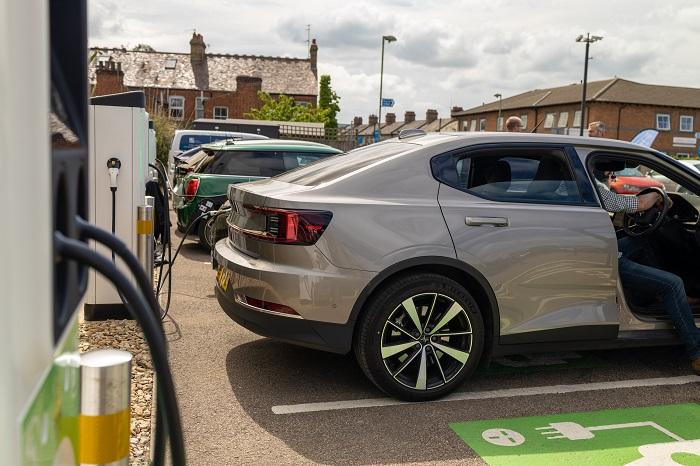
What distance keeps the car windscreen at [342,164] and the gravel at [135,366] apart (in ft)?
4.61

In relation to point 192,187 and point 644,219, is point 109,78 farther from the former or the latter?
point 644,219

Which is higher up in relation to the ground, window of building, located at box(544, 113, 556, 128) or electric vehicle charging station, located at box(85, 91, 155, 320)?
window of building, located at box(544, 113, 556, 128)

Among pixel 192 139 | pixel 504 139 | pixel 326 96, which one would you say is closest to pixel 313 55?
pixel 326 96

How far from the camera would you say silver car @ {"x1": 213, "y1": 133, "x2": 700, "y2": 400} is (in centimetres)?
429

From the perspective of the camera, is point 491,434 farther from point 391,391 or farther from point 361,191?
point 361,191

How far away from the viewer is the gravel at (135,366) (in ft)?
12.3

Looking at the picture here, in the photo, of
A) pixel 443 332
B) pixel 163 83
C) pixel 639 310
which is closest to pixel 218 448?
pixel 443 332

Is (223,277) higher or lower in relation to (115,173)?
lower

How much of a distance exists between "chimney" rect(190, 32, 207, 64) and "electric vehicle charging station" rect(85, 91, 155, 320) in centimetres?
5013

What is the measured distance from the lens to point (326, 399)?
454 cm

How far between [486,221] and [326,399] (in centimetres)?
146

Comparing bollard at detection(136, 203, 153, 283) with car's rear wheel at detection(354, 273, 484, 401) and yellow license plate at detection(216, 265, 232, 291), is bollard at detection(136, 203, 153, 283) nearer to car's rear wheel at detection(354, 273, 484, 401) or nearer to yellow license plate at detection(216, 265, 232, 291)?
yellow license plate at detection(216, 265, 232, 291)

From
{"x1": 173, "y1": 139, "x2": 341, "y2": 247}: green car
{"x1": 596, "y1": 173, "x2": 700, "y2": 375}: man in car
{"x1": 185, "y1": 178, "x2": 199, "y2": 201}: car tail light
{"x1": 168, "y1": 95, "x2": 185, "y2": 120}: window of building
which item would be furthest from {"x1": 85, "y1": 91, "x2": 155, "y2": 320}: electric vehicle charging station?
{"x1": 168, "y1": 95, "x2": 185, "y2": 120}: window of building

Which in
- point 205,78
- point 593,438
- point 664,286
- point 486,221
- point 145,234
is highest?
→ point 205,78
